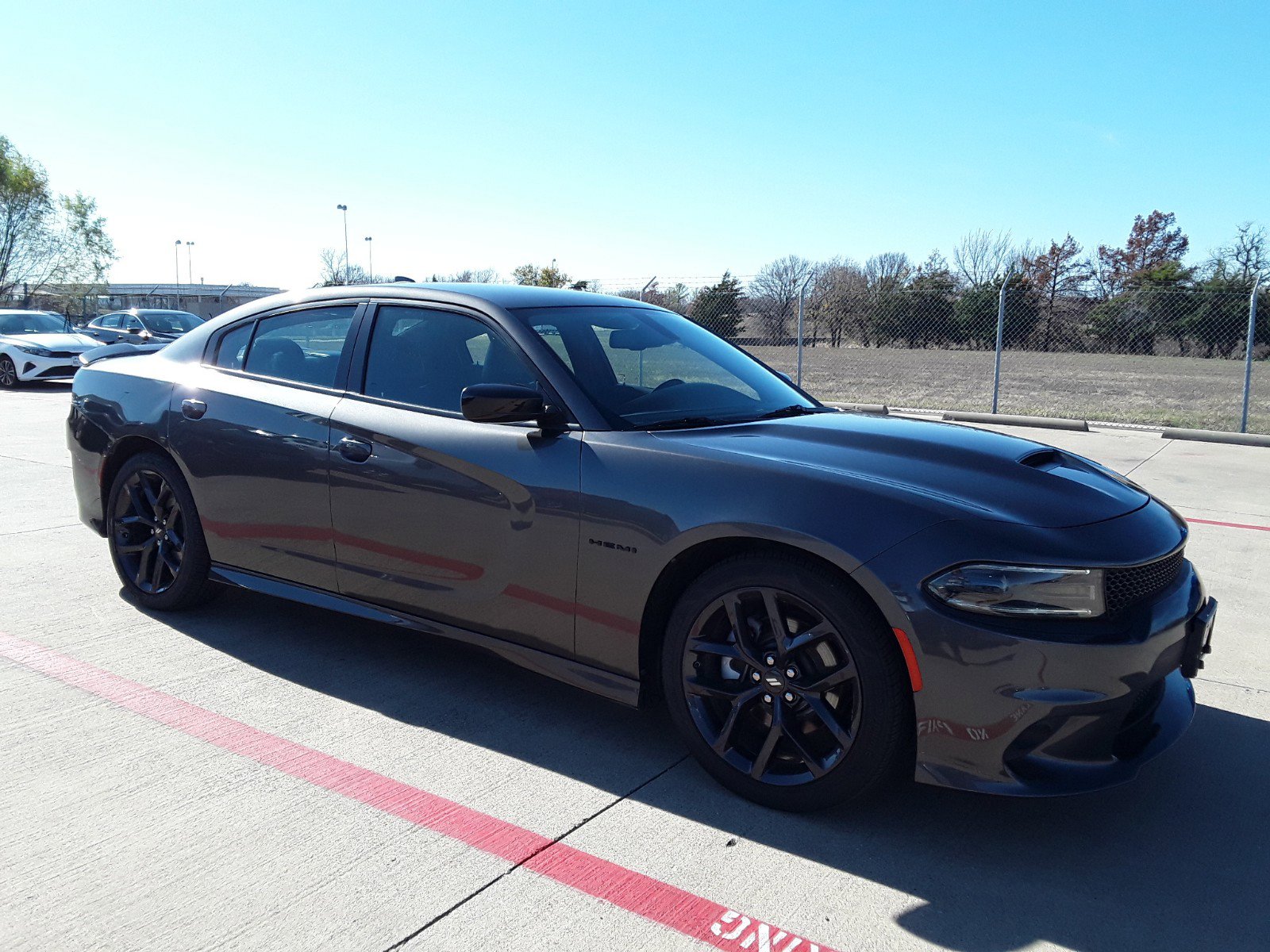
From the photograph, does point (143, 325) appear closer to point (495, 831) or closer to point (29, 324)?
point (29, 324)

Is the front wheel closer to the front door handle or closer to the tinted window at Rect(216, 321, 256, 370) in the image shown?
the tinted window at Rect(216, 321, 256, 370)

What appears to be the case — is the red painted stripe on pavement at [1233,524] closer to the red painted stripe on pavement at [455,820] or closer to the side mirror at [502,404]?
the side mirror at [502,404]

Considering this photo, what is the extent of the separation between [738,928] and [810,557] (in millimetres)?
996

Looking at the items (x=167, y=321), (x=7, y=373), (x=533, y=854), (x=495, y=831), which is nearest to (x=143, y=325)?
(x=167, y=321)

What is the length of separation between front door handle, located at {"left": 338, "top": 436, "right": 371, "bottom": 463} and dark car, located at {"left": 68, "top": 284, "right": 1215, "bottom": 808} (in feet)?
0.04

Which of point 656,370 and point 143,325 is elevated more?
point 143,325

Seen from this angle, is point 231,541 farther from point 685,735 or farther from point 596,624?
point 685,735

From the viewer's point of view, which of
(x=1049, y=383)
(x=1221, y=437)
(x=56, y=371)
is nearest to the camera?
(x=1221, y=437)

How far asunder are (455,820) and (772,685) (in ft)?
3.30

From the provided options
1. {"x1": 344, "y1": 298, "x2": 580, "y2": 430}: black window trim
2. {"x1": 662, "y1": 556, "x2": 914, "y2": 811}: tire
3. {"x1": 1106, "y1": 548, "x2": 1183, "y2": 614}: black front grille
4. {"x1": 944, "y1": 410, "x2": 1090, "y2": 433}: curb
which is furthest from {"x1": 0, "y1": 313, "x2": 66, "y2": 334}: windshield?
{"x1": 1106, "y1": 548, "x2": 1183, "y2": 614}: black front grille

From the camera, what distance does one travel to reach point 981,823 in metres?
2.92

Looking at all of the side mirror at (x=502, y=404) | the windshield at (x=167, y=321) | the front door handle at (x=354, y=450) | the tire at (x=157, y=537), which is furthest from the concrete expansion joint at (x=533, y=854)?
the windshield at (x=167, y=321)

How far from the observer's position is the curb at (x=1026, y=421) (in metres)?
12.5

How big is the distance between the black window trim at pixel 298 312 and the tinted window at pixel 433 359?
0.11m
